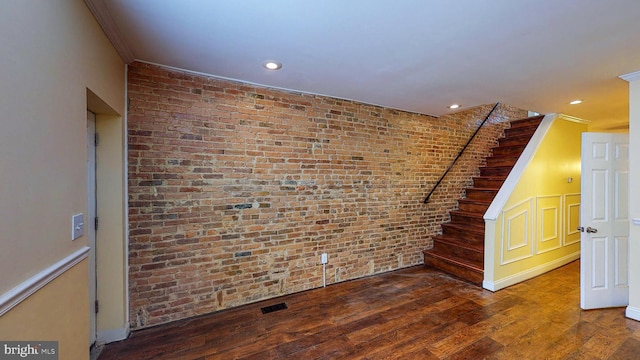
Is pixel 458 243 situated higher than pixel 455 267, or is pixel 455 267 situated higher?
pixel 458 243

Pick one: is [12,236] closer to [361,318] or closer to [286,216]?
[286,216]

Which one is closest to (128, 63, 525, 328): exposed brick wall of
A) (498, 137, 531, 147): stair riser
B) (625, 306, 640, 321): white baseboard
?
(498, 137, 531, 147): stair riser

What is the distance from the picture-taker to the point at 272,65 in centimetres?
229

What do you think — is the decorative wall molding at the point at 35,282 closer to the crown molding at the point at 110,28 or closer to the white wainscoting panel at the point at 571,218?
the crown molding at the point at 110,28

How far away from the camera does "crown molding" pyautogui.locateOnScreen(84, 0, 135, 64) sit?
59.5 inches

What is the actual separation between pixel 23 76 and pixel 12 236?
642mm

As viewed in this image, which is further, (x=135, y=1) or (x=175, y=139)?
(x=175, y=139)

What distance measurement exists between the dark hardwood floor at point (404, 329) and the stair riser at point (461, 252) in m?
0.45

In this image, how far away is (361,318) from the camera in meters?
2.50

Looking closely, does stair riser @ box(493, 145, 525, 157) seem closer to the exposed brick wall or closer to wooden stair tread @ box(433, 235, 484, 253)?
the exposed brick wall

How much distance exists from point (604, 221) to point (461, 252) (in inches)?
60.0

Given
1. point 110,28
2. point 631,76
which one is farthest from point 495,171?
point 110,28

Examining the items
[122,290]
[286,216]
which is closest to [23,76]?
[122,290]

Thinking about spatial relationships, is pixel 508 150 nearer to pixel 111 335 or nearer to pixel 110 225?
pixel 110 225
